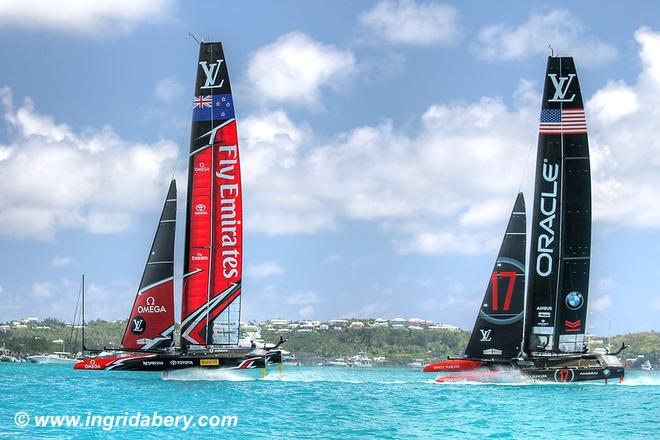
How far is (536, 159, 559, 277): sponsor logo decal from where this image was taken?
47594 millimetres

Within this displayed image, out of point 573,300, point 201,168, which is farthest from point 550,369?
point 201,168

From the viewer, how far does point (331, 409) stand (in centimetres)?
3353

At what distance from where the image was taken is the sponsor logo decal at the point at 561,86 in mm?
48062

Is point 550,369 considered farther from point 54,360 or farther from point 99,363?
point 54,360

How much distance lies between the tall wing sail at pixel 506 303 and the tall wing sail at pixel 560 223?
599mm

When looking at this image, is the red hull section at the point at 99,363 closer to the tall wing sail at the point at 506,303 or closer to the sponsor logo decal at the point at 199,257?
the sponsor logo decal at the point at 199,257

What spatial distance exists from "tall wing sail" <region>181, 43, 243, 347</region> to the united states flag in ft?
50.9

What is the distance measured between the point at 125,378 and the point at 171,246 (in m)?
7.37

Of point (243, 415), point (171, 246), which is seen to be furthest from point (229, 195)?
point (243, 415)

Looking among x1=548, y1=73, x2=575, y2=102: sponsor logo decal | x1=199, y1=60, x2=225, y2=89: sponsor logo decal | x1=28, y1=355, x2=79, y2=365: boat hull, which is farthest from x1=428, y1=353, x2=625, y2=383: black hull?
x1=28, y1=355, x2=79, y2=365: boat hull

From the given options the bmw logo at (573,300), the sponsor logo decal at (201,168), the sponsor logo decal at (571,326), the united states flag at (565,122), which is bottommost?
the sponsor logo decal at (571,326)

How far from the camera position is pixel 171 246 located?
50.6 m

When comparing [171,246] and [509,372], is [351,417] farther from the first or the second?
[171,246]

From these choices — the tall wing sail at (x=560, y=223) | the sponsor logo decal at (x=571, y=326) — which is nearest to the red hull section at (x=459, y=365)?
the tall wing sail at (x=560, y=223)
